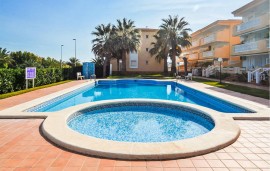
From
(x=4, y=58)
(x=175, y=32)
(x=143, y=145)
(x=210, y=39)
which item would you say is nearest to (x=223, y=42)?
(x=210, y=39)

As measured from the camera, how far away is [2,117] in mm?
7168

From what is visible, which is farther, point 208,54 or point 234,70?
point 208,54

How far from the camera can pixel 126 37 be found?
32.2m

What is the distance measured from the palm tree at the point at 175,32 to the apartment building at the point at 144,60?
6409 mm

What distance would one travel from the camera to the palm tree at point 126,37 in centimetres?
3186

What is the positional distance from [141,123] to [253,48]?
1893cm

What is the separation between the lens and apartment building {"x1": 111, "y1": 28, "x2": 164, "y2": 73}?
3925 cm

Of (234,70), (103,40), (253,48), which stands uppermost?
(103,40)

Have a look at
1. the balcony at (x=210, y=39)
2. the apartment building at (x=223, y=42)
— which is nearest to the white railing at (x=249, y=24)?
the apartment building at (x=223, y=42)

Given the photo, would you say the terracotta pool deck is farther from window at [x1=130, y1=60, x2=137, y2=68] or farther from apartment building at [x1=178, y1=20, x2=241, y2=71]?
window at [x1=130, y1=60, x2=137, y2=68]

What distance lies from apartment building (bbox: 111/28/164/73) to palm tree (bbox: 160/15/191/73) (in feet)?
21.0

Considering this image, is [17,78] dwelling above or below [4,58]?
below

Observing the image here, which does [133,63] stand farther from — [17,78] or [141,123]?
[141,123]

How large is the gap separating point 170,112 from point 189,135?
3.07 m
